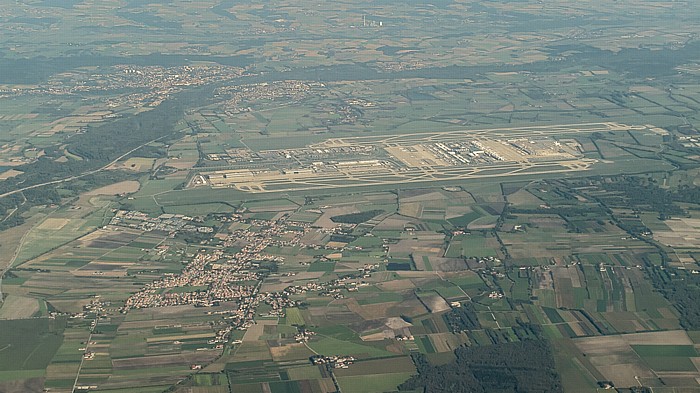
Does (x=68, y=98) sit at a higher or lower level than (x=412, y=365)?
lower

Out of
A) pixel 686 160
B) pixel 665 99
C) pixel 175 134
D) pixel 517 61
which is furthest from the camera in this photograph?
pixel 517 61

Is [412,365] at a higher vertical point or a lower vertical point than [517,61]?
higher

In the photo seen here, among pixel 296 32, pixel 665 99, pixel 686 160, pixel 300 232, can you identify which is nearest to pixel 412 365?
pixel 300 232

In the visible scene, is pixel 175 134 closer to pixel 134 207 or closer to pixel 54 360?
pixel 134 207

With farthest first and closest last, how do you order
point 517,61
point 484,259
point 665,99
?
1. point 517,61
2. point 665,99
3. point 484,259

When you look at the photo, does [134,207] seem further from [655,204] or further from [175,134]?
[655,204]

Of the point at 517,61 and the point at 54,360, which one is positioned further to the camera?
the point at 517,61

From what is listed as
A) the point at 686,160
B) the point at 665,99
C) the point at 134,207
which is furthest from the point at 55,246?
the point at 665,99

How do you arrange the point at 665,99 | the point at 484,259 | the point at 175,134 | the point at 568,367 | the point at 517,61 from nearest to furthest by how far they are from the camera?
the point at 568,367, the point at 484,259, the point at 175,134, the point at 665,99, the point at 517,61

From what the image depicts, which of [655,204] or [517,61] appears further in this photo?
[517,61]
